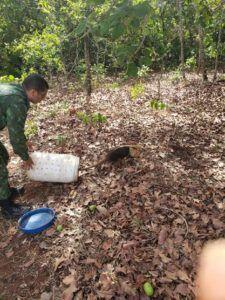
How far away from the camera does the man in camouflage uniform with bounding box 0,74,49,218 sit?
147 inches

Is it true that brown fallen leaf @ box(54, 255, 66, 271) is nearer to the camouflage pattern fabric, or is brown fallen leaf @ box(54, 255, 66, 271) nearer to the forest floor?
the forest floor

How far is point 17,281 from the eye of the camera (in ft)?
11.1

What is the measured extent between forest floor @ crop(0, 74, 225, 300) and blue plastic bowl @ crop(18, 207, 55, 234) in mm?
115

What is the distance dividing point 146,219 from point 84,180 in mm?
1232

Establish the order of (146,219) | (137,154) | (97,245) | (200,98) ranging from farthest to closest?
(200,98), (137,154), (146,219), (97,245)

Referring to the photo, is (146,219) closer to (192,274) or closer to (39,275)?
(192,274)

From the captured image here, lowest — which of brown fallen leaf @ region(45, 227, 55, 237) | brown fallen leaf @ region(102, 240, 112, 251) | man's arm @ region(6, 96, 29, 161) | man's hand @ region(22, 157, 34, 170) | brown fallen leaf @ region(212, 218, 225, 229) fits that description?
brown fallen leaf @ region(212, 218, 225, 229)

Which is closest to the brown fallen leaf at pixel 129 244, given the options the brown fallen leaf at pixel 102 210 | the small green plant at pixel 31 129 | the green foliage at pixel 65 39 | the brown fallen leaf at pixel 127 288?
the brown fallen leaf at pixel 127 288

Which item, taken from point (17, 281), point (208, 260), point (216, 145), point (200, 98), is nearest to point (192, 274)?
point (208, 260)

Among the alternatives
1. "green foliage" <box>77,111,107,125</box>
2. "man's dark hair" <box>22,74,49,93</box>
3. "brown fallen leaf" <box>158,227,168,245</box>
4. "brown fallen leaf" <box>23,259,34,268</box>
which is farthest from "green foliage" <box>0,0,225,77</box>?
"brown fallen leaf" <box>23,259,34,268</box>

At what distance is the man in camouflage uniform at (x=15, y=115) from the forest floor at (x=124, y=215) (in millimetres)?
326

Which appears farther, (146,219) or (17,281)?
(146,219)

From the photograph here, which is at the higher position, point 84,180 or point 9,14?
point 9,14

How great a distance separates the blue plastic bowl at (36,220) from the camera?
3.81 metres
